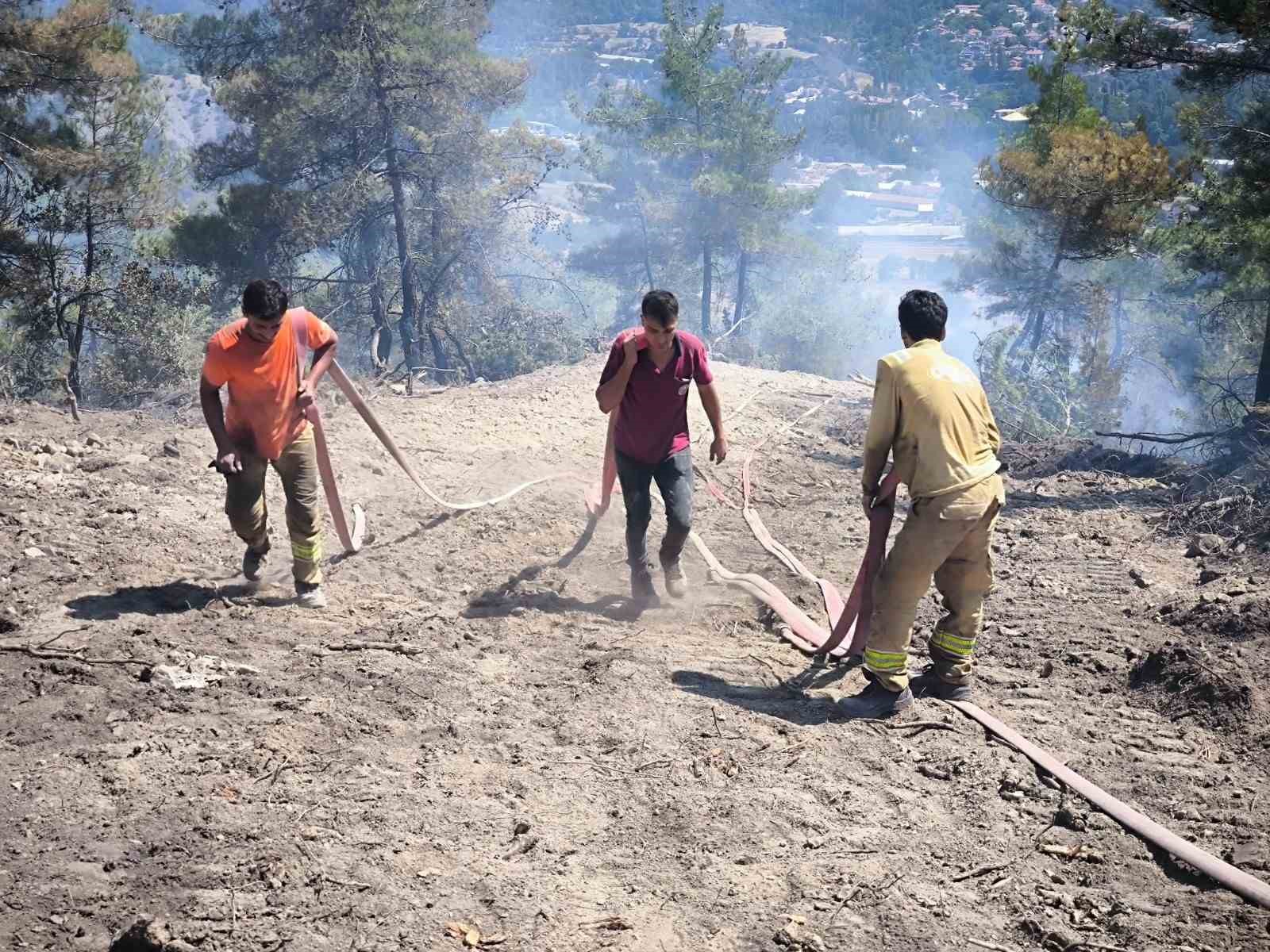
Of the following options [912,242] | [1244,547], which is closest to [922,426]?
[1244,547]

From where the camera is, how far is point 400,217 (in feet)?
70.6

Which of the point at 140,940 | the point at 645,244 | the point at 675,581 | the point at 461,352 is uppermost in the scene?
the point at 645,244

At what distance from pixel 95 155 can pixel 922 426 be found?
16.5 m

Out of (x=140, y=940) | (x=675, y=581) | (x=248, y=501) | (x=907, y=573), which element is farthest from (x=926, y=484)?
(x=248, y=501)

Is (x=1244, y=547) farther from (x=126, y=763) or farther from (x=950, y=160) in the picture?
(x=950, y=160)

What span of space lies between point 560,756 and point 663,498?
229cm

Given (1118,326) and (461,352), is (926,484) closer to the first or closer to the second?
(461,352)

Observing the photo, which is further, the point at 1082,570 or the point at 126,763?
the point at 1082,570

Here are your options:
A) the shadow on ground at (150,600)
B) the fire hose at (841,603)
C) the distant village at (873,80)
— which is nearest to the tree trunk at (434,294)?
the fire hose at (841,603)

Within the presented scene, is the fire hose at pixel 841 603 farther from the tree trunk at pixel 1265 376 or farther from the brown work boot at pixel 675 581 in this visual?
the tree trunk at pixel 1265 376

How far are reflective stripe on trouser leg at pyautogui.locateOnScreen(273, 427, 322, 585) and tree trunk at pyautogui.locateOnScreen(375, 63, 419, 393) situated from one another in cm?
1476

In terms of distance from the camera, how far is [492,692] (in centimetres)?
507

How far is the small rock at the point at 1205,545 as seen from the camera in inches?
304

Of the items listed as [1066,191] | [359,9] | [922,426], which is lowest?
[922,426]
